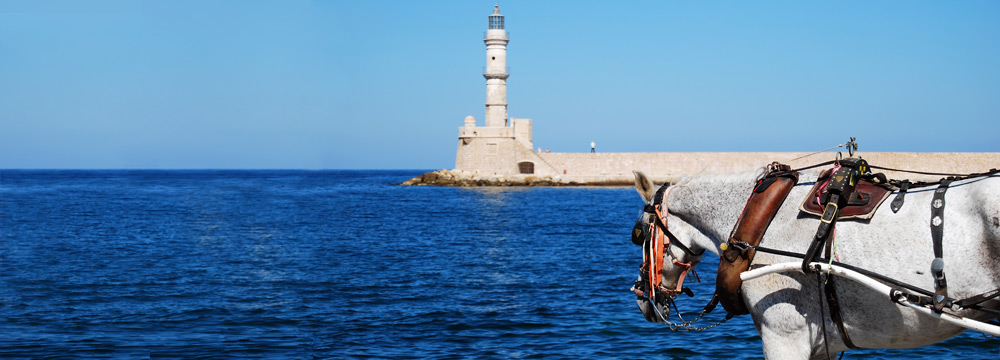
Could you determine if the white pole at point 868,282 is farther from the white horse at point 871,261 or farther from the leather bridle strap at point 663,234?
the leather bridle strap at point 663,234

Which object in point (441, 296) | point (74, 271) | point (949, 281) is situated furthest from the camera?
point (74, 271)

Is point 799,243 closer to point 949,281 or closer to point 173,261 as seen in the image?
point 949,281

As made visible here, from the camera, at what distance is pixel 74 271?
17531 mm

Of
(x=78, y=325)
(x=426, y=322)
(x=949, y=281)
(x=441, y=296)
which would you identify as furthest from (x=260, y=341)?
(x=949, y=281)

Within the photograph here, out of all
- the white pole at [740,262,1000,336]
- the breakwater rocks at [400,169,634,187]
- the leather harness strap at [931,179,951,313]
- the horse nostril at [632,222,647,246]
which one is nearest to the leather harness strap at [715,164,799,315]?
the white pole at [740,262,1000,336]

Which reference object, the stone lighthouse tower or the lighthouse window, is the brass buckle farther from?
the lighthouse window

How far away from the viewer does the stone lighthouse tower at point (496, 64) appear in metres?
65.2

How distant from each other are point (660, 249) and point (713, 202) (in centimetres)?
41

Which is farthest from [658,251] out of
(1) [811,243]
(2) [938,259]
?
(2) [938,259]

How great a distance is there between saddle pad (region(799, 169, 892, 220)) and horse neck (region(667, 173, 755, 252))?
0.38 meters

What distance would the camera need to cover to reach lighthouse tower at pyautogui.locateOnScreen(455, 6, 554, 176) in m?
65.5

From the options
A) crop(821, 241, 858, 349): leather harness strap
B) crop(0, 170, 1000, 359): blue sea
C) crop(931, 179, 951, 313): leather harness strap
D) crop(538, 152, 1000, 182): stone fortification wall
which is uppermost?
crop(538, 152, 1000, 182): stone fortification wall

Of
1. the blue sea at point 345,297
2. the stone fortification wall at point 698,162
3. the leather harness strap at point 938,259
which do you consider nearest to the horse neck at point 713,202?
the leather harness strap at point 938,259

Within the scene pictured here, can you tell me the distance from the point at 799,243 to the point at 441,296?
32.9 feet
